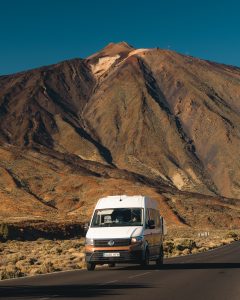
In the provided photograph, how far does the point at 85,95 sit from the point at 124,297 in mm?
186877

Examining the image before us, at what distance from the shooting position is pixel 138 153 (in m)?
152

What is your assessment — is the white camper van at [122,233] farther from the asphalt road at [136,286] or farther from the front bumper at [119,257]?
the asphalt road at [136,286]

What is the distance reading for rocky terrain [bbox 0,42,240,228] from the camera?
102m

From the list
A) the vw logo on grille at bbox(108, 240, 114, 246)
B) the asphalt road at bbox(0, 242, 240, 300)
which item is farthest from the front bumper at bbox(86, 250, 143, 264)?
the asphalt road at bbox(0, 242, 240, 300)

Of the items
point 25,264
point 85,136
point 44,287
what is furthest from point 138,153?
point 44,287

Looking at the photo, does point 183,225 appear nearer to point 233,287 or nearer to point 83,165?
point 83,165

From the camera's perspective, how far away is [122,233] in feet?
69.7

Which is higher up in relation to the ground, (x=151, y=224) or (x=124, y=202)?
(x=124, y=202)

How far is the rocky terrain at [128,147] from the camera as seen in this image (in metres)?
102

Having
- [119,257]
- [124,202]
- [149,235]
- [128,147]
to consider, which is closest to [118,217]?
[124,202]

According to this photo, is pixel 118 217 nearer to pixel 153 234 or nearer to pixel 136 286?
pixel 153 234

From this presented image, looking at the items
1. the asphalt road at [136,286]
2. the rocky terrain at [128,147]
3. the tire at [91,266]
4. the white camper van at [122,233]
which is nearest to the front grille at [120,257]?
the white camper van at [122,233]

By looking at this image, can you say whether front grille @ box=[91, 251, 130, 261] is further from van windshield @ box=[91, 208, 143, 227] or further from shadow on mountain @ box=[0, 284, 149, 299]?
shadow on mountain @ box=[0, 284, 149, 299]

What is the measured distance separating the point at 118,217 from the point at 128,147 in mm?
133938
